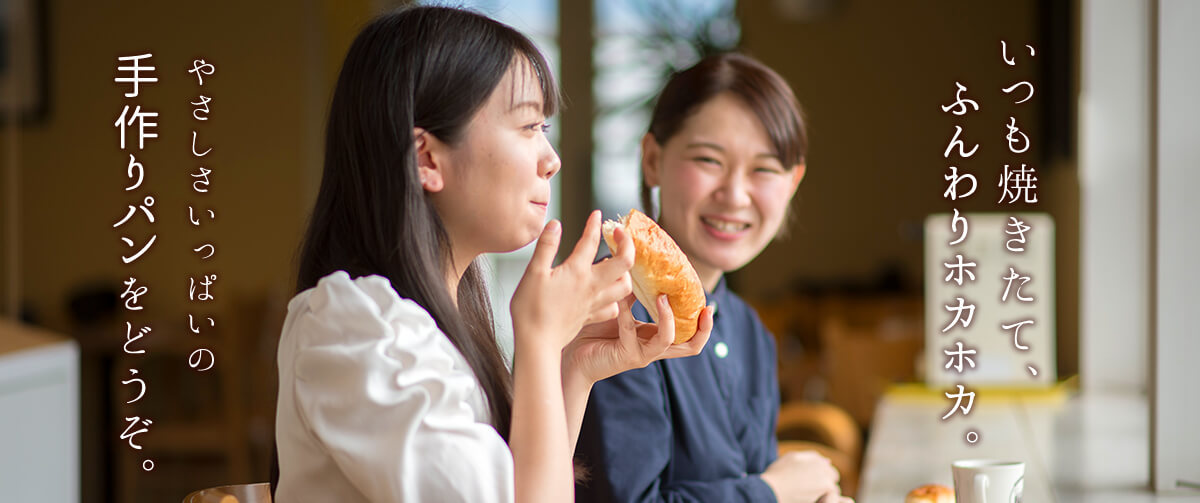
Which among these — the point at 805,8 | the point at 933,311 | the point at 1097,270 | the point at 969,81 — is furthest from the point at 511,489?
the point at 969,81

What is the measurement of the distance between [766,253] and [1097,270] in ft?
13.9

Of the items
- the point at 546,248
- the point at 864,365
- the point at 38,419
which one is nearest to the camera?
the point at 546,248

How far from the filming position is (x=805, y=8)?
21.3 feet

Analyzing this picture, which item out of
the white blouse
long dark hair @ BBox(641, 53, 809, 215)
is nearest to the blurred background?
long dark hair @ BBox(641, 53, 809, 215)

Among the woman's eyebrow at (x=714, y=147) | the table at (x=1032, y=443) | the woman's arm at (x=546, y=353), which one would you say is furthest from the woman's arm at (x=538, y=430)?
the table at (x=1032, y=443)

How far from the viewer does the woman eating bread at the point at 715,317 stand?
4.30ft

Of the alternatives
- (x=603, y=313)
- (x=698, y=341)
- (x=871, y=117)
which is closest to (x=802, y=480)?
(x=698, y=341)

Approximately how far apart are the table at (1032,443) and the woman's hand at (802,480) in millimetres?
124

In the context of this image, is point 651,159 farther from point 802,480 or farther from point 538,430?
point 538,430

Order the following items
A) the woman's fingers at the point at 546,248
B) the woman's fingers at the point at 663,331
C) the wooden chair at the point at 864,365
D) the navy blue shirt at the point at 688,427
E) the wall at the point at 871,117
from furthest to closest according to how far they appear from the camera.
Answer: the wall at the point at 871,117
the wooden chair at the point at 864,365
the navy blue shirt at the point at 688,427
the woman's fingers at the point at 663,331
the woman's fingers at the point at 546,248

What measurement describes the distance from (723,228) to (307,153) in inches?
215

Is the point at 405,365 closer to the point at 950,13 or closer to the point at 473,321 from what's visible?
the point at 473,321

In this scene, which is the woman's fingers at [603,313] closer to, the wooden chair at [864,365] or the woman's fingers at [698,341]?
the woman's fingers at [698,341]

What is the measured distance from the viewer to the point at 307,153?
21.3 ft
